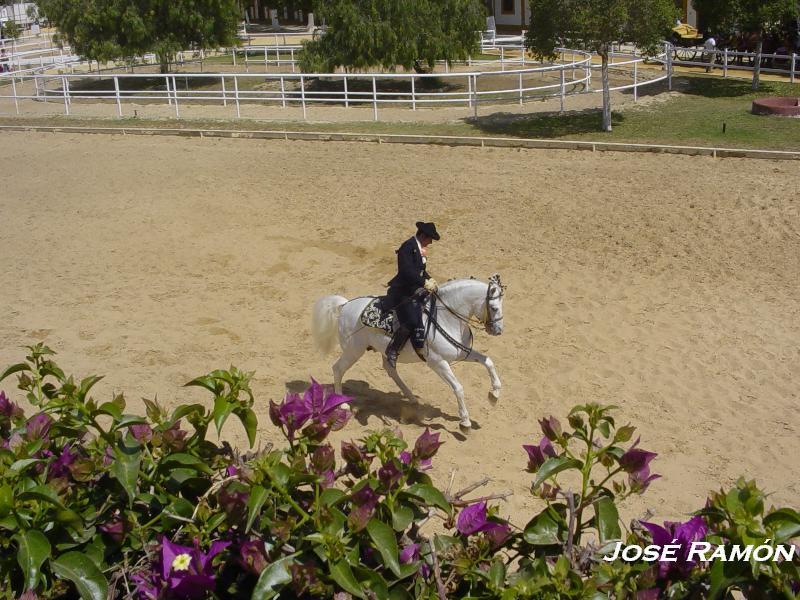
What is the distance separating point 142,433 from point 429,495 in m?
1.13

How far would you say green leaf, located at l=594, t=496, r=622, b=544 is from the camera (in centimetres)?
318

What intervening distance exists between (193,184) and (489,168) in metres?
5.61

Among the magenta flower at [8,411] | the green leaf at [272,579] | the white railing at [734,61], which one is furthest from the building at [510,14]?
the green leaf at [272,579]


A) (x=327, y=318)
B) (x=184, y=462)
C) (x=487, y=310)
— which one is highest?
(x=184, y=462)

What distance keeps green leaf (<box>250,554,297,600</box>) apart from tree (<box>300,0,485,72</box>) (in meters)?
26.7

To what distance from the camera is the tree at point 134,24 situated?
108ft

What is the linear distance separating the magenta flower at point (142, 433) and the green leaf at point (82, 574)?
0.47 meters

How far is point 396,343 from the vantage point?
8.63 metres

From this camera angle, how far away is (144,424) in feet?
11.3

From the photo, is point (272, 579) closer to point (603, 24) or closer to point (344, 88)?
point (603, 24)

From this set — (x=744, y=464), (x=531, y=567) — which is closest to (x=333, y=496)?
(x=531, y=567)

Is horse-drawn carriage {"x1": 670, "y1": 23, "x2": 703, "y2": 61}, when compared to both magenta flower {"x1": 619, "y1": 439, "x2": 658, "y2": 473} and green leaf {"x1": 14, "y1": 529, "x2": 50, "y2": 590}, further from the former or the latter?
green leaf {"x1": 14, "y1": 529, "x2": 50, "y2": 590}

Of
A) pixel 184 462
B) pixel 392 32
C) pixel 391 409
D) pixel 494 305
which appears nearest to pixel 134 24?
pixel 392 32

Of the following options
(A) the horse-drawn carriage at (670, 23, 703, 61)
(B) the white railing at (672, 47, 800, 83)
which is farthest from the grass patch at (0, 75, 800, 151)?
(A) the horse-drawn carriage at (670, 23, 703, 61)
